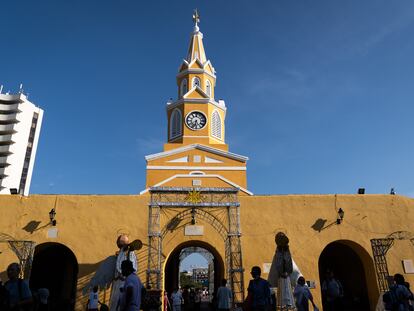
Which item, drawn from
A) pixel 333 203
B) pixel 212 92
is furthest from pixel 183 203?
pixel 212 92

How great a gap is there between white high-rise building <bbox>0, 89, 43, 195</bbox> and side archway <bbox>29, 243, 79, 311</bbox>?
4265 centimetres

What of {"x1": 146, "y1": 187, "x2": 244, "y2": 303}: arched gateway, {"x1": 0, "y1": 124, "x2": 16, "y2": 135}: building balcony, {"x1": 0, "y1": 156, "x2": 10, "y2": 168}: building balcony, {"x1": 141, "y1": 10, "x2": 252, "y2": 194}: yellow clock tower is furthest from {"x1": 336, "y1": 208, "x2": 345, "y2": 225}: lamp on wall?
{"x1": 0, "y1": 124, "x2": 16, "y2": 135}: building balcony

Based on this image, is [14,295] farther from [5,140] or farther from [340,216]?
[5,140]

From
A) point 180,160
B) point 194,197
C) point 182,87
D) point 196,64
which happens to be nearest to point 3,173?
point 182,87

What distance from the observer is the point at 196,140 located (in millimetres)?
25797

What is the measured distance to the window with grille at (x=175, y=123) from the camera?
26.8 meters

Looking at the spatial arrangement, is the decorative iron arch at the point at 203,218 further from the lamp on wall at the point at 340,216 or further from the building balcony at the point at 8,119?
the building balcony at the point at 8,119

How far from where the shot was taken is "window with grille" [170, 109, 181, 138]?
88.1ft

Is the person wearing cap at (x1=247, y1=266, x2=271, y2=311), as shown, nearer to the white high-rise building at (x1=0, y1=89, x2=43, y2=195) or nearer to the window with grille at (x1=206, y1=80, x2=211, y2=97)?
the window with grille at (x1=206, y1=80, x2=211, y2=97)

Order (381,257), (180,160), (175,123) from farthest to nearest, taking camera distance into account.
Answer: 1. (175,123)
2. (180,160)
3. (381,257)

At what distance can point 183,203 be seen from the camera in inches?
555

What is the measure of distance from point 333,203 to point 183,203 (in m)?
6.05

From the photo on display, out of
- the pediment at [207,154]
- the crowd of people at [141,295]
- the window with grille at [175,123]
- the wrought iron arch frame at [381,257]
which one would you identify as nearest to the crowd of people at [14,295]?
the crowd of people at [141,295]

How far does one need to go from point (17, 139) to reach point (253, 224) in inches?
2114
